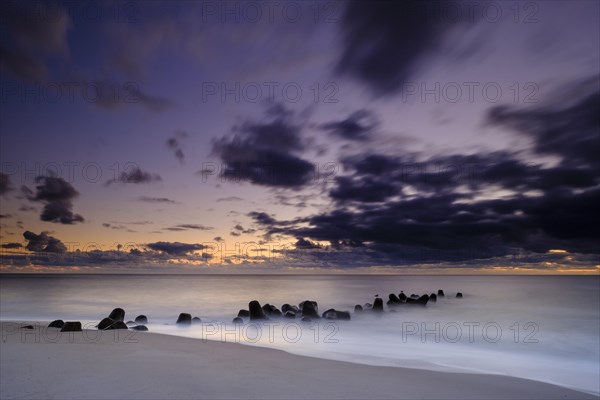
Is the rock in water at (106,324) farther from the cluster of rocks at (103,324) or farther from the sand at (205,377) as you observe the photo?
the sand at (205,377)

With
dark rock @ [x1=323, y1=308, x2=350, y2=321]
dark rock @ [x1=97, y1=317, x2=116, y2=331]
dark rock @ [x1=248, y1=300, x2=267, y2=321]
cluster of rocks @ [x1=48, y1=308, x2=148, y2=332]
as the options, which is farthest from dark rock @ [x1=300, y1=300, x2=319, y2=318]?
dark rock @ [x1=97, y1=317, x2=116, y2=331]

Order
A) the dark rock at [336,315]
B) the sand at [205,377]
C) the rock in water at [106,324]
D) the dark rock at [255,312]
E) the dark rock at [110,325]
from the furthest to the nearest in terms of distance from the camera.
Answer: the dark rock at [336,315]
the dark rock at [255,312]
the rock in water at [106,324]
the dark rock at [110,325]
the sand at [205,377]

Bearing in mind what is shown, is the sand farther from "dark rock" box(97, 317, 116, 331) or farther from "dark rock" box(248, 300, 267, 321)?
"dark rock" box(248, 300, 267, 321)

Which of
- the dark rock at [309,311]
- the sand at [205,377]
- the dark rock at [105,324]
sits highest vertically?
the sand at [205,377]

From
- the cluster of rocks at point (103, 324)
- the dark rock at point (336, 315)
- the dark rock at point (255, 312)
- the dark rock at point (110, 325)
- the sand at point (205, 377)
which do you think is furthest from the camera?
the dark rock at point (336, 315)

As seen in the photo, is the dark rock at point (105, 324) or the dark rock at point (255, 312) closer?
the dark rock at point (105, 324)

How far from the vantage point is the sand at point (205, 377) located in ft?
23.0

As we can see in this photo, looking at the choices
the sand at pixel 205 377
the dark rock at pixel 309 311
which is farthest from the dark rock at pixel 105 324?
the dark rock at pixel 309 311

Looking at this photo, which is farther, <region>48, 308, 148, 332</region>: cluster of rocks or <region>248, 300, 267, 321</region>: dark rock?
<region>248, 300, 267, 321</region>: dark rock

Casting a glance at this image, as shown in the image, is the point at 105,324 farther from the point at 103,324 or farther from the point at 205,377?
the point at 205,377

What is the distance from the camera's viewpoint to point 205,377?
803 cm

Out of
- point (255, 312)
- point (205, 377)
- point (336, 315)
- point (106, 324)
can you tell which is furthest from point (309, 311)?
point (205, 377)

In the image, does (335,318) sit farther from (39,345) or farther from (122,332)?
(39,345)

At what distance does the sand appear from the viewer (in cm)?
700
